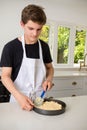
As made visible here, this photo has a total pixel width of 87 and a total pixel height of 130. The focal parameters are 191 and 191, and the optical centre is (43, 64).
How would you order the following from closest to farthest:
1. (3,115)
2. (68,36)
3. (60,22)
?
1. (3,115)
2. (60,22)
3. (68,36)

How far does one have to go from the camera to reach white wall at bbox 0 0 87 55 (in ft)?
9.81

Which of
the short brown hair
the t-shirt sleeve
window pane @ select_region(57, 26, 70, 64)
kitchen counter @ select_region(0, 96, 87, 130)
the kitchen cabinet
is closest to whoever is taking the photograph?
kitchen counter @ select_region(0, 96, 87, 130)

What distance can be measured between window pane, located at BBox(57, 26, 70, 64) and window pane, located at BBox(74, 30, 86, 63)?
251 millimetres

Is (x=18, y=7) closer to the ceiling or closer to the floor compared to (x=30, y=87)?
closer to the ceiling

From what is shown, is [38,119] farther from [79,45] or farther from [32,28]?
[79,45]

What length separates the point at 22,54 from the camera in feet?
4.54

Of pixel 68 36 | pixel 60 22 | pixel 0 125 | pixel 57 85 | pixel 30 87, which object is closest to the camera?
pixel 0 125

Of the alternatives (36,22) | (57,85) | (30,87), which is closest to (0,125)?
(30,87)

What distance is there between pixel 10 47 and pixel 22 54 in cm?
11

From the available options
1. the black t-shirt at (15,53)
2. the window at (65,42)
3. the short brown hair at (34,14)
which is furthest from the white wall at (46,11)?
the short brown hair at (34,14)

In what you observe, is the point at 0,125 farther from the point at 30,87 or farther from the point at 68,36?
the point at 68,36

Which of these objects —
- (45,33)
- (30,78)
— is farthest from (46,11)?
(30,78)

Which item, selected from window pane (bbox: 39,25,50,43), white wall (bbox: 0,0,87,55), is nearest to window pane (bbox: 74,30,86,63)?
white wall (bbox: 0,0,87,55)

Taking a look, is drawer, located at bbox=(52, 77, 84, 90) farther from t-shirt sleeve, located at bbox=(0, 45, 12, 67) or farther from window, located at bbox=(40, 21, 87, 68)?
t-shirt sleeve, located at bbox=(0, 45, 12, 67)
